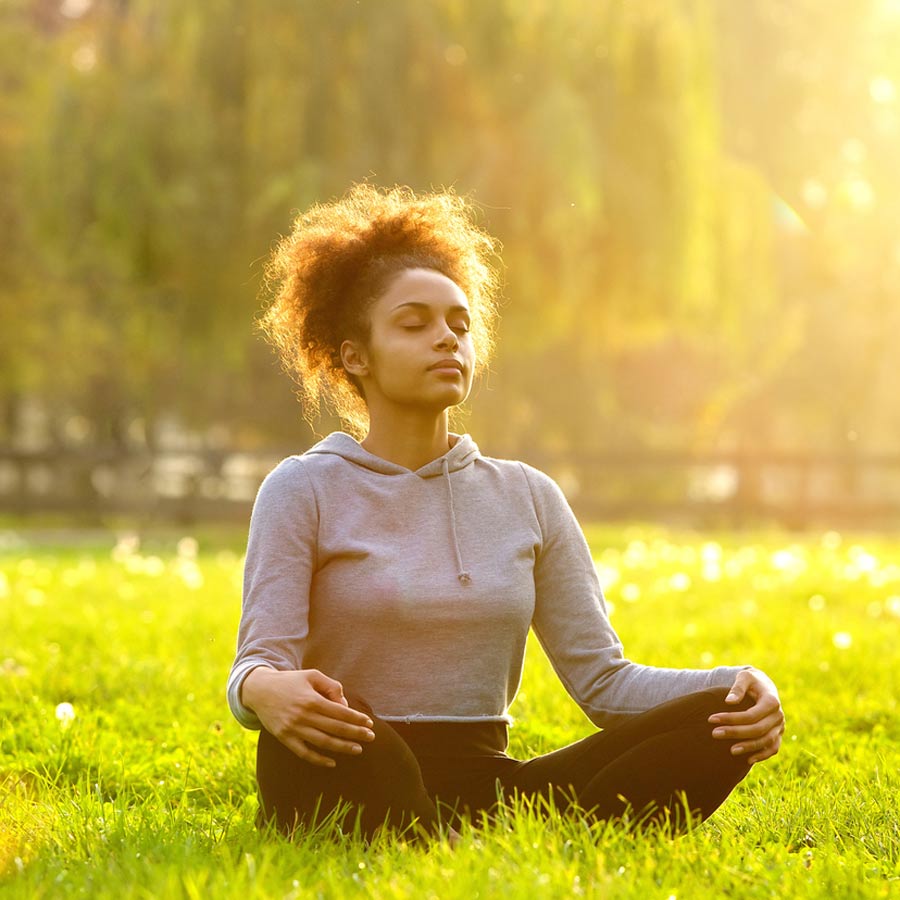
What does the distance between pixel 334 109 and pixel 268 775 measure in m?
13.3

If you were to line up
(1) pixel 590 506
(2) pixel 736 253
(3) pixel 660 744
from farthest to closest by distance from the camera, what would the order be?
(1) pixel 590 506 < (2) pixel 736 253 < (3) pixel 660 744

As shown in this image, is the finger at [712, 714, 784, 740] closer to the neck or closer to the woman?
the woman

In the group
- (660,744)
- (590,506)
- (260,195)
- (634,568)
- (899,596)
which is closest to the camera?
(660,744)

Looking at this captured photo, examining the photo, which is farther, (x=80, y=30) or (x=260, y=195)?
(x=80, y=30)

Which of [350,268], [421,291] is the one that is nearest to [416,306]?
[421,291]

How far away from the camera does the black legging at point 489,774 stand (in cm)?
294

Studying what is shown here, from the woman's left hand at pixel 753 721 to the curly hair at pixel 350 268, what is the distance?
1188 mm

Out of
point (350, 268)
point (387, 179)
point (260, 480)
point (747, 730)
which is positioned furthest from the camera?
point (260, 480)

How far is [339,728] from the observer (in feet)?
9.02

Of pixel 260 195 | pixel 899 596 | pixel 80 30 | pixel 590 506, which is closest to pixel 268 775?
pixel 899 596

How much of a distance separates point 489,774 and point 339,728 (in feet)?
2.01

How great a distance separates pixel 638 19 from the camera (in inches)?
618

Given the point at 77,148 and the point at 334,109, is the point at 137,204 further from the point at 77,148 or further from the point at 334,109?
the point at 334,109

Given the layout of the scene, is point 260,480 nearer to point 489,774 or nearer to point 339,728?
point 489,774
